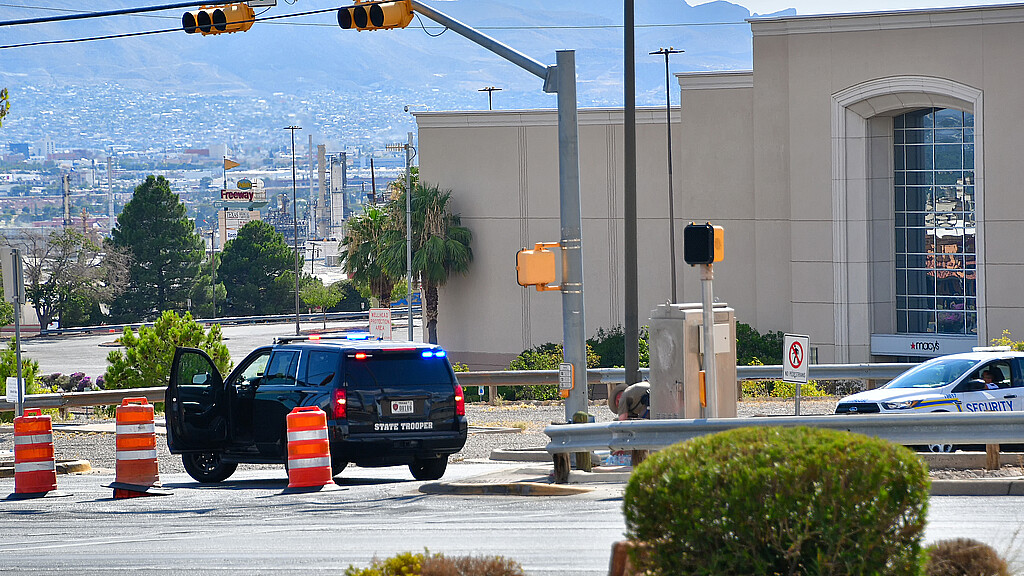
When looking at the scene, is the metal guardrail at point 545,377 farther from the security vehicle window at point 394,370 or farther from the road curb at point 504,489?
the road curb at point 504,489

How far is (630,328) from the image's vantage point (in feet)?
63.8

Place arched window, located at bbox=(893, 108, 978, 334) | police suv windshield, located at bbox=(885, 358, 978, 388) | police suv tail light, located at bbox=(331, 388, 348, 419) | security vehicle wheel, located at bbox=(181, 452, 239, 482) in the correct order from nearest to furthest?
1. police suv tail light, located at bbox=(331, 388, 348, 419)
2. security vehicle wheel, located at bbox=(181, 452, 239, 482)
3. police suv windshield, located at bbox=(885, 358, 978, 388)
4. arched window, located at bbox=(893, 108, 978, 334)

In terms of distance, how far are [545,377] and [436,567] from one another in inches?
799

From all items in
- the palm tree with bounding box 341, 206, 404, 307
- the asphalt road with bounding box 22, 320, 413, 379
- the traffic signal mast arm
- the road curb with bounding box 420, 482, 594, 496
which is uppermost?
the traffic signal mast arm

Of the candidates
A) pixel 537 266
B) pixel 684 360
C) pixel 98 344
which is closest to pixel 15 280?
pixel 537 266

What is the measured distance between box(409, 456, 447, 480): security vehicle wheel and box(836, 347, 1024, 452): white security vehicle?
5.88 meters

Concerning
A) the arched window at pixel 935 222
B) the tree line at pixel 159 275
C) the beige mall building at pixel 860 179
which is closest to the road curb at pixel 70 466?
the beige mall building at pixel 860 179

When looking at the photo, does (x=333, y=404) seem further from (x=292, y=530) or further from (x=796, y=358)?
(x=796, y=358)

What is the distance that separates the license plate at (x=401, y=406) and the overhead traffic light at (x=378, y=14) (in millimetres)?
4550

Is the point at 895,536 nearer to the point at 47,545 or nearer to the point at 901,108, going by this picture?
the point at 47,545

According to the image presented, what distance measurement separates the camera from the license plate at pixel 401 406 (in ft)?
47.2

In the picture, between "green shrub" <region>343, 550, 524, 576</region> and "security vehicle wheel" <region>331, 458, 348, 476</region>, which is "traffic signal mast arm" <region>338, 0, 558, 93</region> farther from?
"green shrub" <region>343, 550, 524, 576</region>

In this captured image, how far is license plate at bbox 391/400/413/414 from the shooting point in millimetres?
14391

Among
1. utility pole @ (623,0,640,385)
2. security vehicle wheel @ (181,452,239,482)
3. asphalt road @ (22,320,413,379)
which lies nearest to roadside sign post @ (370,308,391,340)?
utility pole @ (623,0,640,385)
